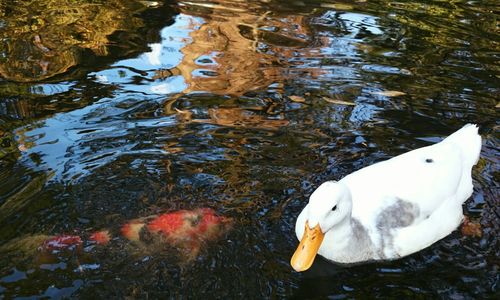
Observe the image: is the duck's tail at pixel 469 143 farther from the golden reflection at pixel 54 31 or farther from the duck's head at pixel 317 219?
the golden reflection at pixel 54 31

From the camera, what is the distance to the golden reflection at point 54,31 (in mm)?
7941

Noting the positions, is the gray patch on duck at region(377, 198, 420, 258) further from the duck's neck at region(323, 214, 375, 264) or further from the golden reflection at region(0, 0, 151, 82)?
the golden reflection at region(0, 0, 151, 82)

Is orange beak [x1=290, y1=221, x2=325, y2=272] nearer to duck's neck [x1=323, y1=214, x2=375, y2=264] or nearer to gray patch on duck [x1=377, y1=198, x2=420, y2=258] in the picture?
duck's neck [x1=323, y1=214, x2=375, y2=264]

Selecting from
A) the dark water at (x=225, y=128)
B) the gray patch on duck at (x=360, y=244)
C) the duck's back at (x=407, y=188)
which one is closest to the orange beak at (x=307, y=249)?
the dark water at (x=225, y=128)

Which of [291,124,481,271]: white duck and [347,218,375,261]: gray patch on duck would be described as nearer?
[291,124,481,271]: white duck

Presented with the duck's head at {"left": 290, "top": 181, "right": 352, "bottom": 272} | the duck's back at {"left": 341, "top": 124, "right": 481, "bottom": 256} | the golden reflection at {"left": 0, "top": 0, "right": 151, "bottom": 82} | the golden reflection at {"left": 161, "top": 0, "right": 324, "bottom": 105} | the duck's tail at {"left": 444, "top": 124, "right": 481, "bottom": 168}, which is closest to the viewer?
the duck's head at {"left": 290, "top": 181, "right": 352, "bottom": 272}

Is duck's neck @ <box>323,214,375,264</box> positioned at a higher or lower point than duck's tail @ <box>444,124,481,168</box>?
lower

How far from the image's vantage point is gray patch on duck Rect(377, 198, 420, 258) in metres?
4.58

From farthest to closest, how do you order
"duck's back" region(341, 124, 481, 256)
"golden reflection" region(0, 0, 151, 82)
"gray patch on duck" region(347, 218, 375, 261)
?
"golden reflection" region(0, 0, 151, 82) < "duck's back" region(341, 124, 481, 256) < "gray patch on duck" region(347, 218, 375, 261)

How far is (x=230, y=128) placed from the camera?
634cm

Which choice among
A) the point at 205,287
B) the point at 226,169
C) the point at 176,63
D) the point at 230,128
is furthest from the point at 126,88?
the point at 205,287

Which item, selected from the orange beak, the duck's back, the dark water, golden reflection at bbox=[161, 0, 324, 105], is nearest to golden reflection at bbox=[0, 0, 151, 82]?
the dark water

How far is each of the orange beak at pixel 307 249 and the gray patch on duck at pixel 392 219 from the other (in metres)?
0.69

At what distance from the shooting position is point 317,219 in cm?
410
